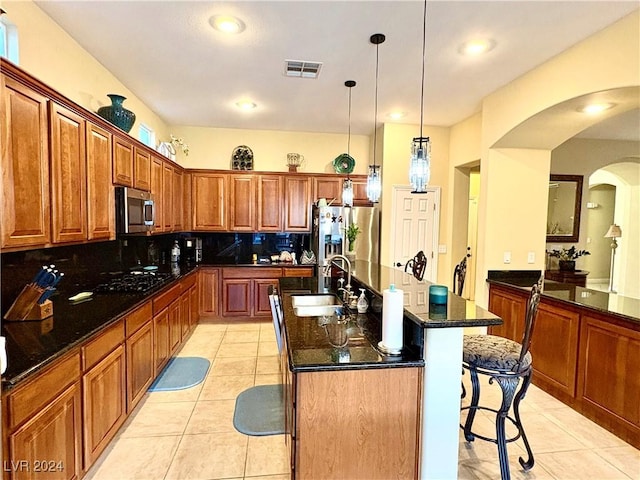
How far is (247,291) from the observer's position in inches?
205

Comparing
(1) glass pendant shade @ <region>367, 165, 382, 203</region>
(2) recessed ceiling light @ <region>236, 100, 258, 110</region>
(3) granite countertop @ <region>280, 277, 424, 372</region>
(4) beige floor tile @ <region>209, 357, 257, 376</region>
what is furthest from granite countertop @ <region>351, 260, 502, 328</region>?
(2) recessed ceiling light @ <region>236, 100, 258, 110</region>

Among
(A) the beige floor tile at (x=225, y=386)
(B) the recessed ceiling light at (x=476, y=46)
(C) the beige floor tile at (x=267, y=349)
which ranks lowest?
(A) the beige floor tile at (x=225, y=386)

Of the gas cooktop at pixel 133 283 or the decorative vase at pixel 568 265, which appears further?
the decorative vase at pixel 568 265

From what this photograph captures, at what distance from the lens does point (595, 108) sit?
3.07 m

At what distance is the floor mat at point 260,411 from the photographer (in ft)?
8.42

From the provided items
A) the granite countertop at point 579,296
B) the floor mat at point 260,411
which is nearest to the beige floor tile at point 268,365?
the floor mat at point 260,411

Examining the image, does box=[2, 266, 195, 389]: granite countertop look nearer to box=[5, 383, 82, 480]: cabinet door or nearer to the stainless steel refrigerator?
box=[5, 383, 82, 480]: cabinet door

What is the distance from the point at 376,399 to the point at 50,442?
155 cm

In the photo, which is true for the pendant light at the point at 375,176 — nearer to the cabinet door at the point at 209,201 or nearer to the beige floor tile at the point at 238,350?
the beige floor tile at the point at 238,350

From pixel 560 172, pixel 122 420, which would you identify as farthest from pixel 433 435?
pixel 560 172

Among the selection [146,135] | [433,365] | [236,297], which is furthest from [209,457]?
[146,135]

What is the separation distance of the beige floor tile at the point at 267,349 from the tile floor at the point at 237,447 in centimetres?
79

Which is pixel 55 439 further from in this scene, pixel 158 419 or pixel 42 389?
pixel 158 419

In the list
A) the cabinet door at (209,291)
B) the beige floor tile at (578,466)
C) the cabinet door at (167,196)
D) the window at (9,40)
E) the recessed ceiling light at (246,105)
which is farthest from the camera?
the cabinet door at (209,291)
